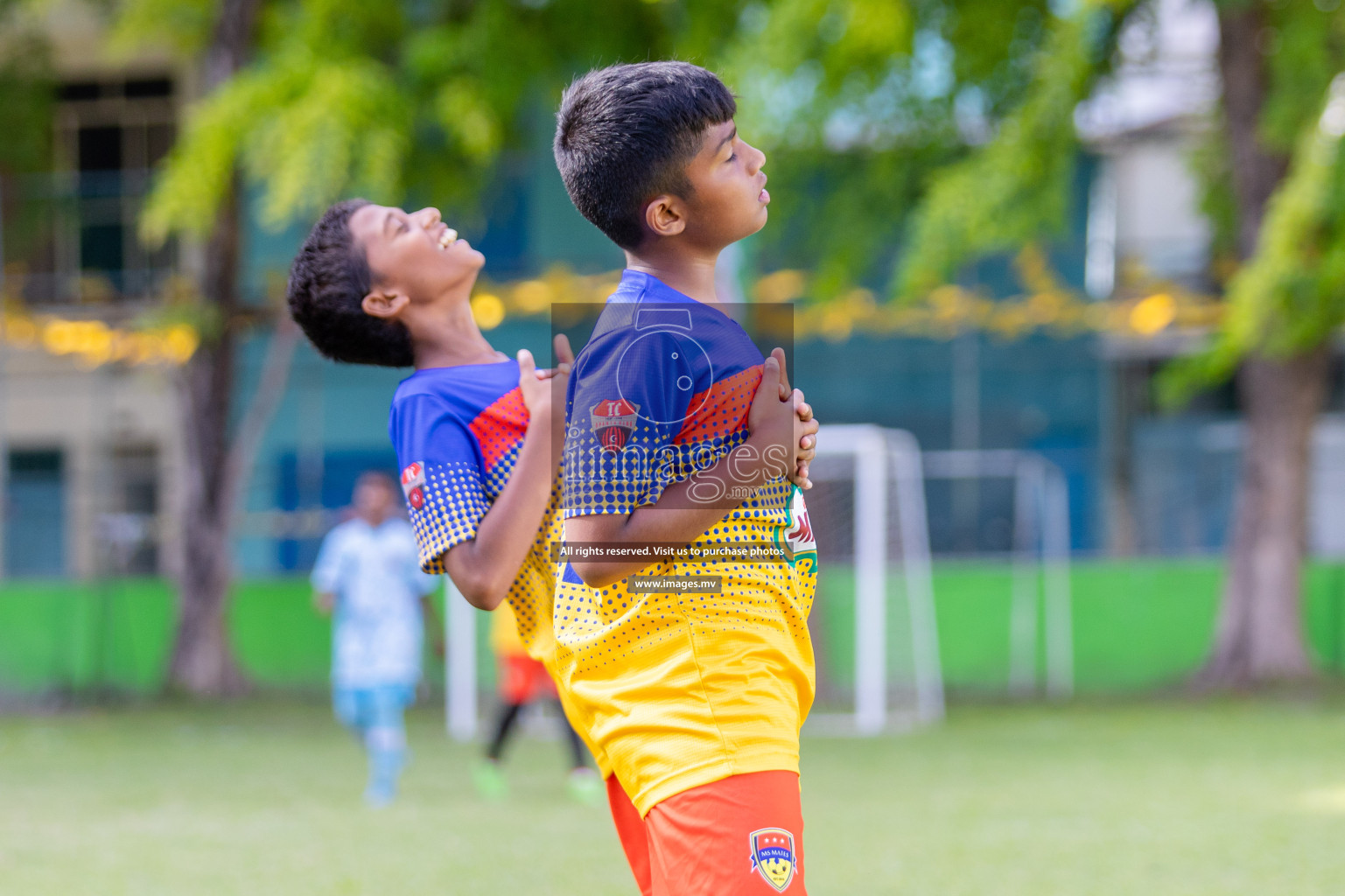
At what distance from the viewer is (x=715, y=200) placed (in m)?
2.00

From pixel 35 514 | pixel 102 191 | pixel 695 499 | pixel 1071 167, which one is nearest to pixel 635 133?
pixel 695 499

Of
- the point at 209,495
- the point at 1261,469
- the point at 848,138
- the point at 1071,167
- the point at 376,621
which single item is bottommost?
the point at 376,621

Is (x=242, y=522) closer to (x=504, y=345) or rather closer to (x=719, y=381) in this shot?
(x=504, y=345)

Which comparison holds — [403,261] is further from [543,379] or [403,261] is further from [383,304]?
[543,379]

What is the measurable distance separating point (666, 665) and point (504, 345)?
53.8ft

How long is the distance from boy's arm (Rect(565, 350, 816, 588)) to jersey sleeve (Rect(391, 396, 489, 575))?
279 mm

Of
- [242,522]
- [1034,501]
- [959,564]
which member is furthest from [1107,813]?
[242,522]

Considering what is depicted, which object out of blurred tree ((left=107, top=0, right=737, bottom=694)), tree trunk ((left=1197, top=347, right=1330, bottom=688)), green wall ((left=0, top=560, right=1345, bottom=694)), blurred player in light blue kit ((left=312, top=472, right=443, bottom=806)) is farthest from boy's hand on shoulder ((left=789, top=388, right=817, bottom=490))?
green wall ((left=0, top=560, right=1345, bottom=694))

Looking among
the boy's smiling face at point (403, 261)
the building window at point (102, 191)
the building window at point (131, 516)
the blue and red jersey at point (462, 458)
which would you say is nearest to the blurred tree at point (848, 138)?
the building window at point (131, 516)

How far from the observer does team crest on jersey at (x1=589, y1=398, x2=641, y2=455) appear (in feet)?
6.21

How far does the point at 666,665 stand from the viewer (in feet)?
6.34

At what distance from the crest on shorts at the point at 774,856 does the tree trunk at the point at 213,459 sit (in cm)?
1282

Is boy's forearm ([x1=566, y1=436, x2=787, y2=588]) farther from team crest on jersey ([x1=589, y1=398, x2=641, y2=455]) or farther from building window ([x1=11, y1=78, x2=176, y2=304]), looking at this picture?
building window ([x1=11, y1=78, x2=176, y2=304])

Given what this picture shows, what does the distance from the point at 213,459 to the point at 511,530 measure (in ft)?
41.7
